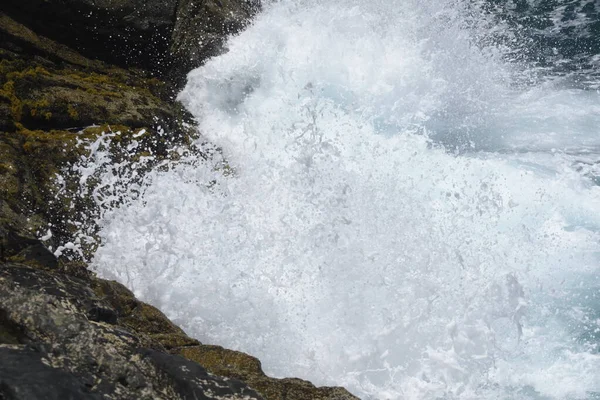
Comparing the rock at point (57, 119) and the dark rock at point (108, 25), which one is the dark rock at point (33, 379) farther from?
the dark rock at point (108, 25)

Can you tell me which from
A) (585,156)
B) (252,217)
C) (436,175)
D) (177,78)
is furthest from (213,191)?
(585,156)

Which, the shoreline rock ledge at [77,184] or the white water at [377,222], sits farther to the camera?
the white water at [377,222]

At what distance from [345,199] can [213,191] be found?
5.22 ft

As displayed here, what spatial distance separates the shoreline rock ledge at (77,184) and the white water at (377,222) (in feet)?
1.56

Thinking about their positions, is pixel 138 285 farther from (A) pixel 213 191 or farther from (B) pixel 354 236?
(B) pixel 354 236

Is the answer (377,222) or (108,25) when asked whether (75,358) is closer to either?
(377,222)

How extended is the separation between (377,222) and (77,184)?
3.36 meters

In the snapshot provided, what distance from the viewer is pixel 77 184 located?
6277 millimetres

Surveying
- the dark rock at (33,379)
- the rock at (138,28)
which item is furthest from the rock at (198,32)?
the dark rock at (33,379)

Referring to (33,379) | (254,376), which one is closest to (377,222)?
(254,376)

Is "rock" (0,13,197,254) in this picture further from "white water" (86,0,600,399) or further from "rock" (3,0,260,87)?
"white water" (86,0,600,399)

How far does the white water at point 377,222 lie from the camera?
5.70m

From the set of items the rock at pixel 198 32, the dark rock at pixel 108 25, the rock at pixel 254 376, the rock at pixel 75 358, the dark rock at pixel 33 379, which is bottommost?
the dark rock at pixel 33 379

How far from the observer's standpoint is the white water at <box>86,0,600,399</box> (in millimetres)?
5695
